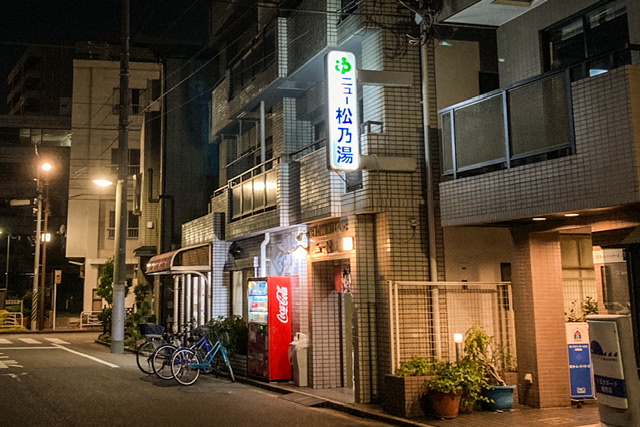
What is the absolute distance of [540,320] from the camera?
39.6 ft

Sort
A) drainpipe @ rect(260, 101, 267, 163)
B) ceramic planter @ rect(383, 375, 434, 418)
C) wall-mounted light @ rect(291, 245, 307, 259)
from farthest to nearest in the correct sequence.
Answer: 1. drainpipe @ rect(260, 101, 267, 163)
2. wall-mounted light @ rect(291, 245, 307, 259)
3. ceramic planter @ rect(383, 375, 434, 418)

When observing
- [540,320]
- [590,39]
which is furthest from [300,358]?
[590,39]

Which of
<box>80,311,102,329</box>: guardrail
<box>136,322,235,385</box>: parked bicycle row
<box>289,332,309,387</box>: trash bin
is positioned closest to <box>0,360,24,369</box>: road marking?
<box>136,322,235,385</box>: parked bicycle row

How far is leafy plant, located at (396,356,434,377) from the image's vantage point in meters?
11.7

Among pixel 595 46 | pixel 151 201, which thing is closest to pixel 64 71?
pixel 151 201

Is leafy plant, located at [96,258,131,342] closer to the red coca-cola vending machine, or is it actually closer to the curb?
the red coca-cola vending machine

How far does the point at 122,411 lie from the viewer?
1218 cm

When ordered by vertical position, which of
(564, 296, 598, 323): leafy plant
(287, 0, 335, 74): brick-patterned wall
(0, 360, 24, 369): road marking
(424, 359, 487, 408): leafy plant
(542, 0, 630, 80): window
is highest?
(287, 0, 335, 74): brick-patterned wall

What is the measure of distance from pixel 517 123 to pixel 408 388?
4.61 metres

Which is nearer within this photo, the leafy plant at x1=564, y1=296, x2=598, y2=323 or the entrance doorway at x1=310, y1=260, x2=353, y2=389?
the leafy plant at x1=564, y1=296, x2=598, y2=323

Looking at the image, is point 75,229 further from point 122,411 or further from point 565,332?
point 565,332

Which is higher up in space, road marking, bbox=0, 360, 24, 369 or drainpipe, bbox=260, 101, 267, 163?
drainpipe, bbox=260, 101, 267, 163

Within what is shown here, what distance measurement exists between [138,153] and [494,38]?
30.8m

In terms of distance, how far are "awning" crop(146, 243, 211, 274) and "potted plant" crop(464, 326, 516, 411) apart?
A: 35.3 ft
